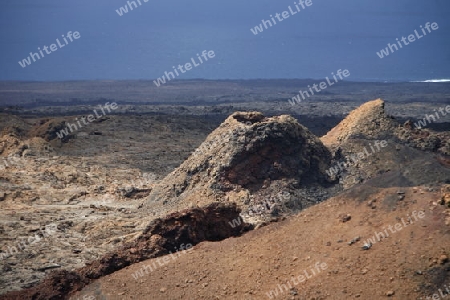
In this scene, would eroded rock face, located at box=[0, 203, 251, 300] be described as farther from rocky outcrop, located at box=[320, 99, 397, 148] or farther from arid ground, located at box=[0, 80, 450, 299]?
rocky outcrop, located at box=[320, 99, 397, 148]

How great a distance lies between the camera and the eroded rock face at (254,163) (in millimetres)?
14469

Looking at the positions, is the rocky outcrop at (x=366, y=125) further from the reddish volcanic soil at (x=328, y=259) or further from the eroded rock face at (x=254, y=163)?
the reddish volcanic soil at (x=328, y=259)

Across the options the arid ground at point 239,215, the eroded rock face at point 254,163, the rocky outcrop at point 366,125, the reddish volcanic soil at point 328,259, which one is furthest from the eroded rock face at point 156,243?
the rocky outcrop at point 366,125

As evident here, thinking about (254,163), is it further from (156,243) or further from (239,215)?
(156,243)

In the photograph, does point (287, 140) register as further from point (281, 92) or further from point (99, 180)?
point (281, 92)

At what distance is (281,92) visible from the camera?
75.1 meters

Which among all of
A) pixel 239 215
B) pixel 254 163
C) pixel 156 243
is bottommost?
pixel 239 215

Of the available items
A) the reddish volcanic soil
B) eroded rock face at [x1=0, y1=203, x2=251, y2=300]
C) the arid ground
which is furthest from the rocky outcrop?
the reddish volcanic soil

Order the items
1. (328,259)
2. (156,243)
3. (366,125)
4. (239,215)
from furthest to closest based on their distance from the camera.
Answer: (366,125) < (239,215) < (156,243) < (328,259)

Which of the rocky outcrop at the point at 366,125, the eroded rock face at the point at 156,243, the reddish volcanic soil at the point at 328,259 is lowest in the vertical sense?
the rocky outcrop at the point at 366,125

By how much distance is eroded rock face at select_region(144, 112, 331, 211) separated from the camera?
570 inches

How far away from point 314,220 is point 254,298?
2021 millimetres

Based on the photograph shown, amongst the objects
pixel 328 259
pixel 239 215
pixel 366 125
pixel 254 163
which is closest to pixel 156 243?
pixel 239 215

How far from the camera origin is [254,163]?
14.8m
